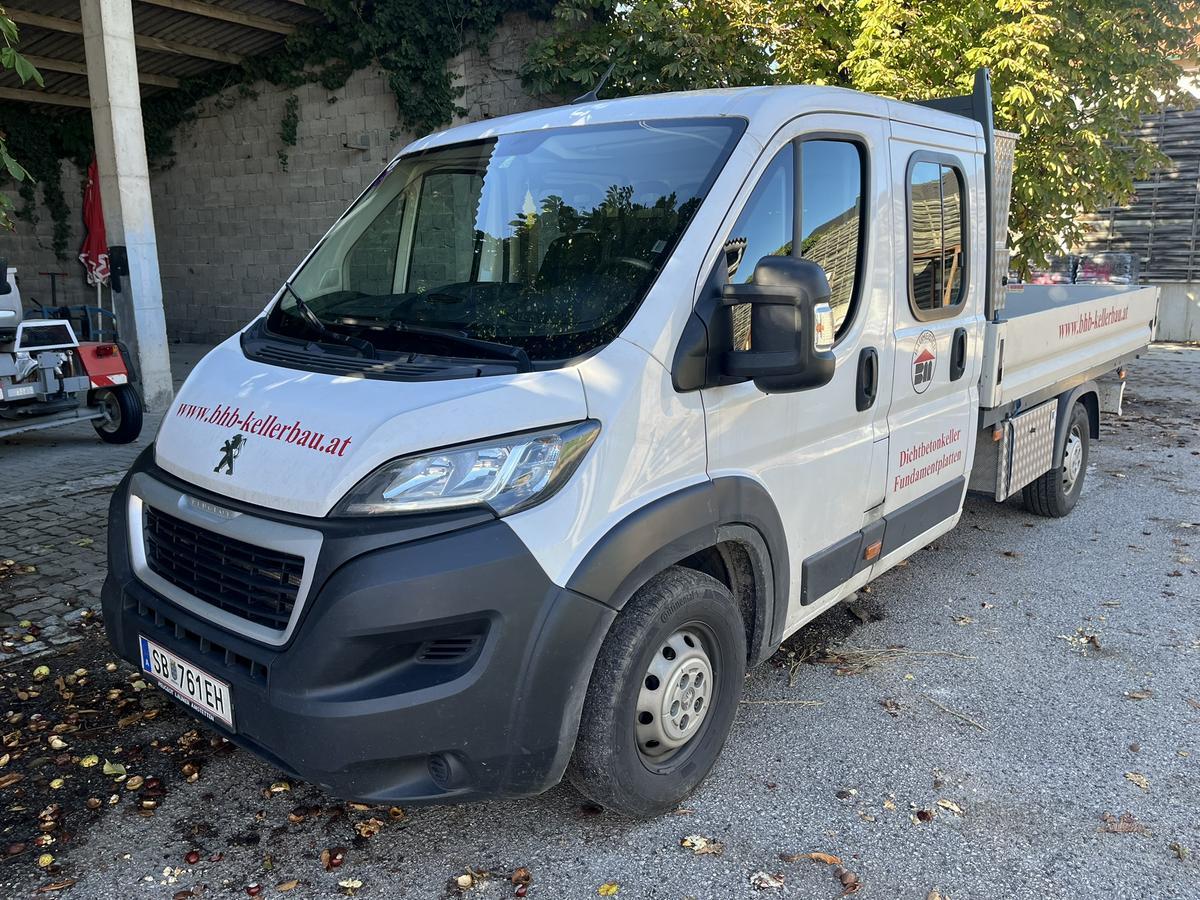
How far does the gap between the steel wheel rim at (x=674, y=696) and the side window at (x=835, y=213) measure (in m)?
1.24

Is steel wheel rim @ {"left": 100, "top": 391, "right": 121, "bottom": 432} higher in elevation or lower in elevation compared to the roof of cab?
lower

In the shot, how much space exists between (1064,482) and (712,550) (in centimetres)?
399

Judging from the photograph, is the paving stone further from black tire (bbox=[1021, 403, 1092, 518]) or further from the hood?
black tire (bbox=[1021, 403, 1092, 518])

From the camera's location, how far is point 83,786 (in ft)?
10.1

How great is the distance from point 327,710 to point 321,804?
915mm

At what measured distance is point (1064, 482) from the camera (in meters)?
5.96

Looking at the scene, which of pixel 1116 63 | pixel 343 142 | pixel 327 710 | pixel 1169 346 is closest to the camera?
pixel 327 710

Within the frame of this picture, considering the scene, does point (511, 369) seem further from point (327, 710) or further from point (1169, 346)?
point (1169, 346)

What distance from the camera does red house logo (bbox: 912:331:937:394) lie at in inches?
147

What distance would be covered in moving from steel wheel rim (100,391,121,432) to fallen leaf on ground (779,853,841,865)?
7.13 metres

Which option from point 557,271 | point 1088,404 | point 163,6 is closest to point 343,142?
point 163,6

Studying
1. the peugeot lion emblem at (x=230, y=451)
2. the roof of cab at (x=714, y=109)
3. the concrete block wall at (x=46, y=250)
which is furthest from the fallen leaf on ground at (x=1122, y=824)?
the concrete block wall at (x=46, y=250)

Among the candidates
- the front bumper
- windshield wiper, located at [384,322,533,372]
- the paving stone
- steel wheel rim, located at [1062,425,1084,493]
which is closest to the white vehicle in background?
the paving stone

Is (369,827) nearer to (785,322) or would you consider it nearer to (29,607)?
(785,322)
